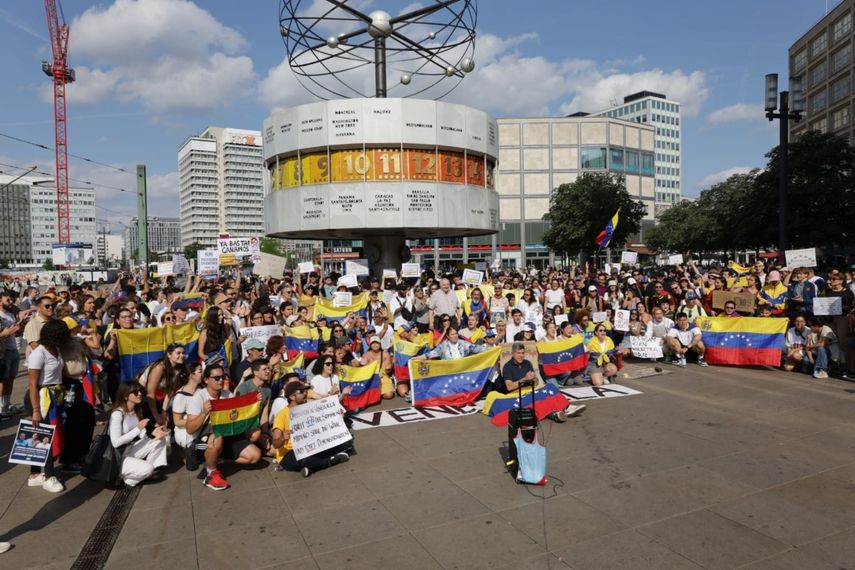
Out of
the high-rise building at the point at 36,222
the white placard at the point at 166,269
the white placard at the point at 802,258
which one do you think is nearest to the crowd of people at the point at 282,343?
the white placard at the point at 802,258

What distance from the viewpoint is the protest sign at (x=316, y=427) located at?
23.5 ft

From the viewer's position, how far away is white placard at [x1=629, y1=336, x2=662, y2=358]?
13859 mm

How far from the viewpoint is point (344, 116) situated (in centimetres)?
2278

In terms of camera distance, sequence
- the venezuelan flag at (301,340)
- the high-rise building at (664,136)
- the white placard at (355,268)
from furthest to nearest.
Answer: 1. the high-rise building at (664,136)
2. the white placard at (355,268)
3. the venezuelan flag at (301,340)

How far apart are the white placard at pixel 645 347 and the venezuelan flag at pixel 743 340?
3.60ft

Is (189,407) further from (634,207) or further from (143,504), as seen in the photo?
(634,207)

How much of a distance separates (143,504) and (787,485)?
7.13 meters


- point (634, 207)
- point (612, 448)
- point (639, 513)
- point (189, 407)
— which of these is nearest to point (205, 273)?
point (189, 407)

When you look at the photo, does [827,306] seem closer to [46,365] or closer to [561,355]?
[561,355]

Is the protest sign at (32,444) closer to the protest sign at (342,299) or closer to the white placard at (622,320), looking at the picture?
the protest sign at (342,299)

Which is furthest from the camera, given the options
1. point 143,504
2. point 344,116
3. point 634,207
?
point 634,207

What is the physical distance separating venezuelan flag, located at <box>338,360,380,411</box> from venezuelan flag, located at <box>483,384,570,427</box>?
215 centimetres

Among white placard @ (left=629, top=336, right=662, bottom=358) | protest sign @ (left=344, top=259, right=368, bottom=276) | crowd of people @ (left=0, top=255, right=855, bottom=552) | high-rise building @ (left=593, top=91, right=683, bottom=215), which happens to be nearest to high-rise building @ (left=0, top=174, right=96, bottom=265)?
high-rise building @ (left=593, top=91, right=683, bottom=215)

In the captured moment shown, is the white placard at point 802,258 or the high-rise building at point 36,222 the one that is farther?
the high-rise building at point 36,222
